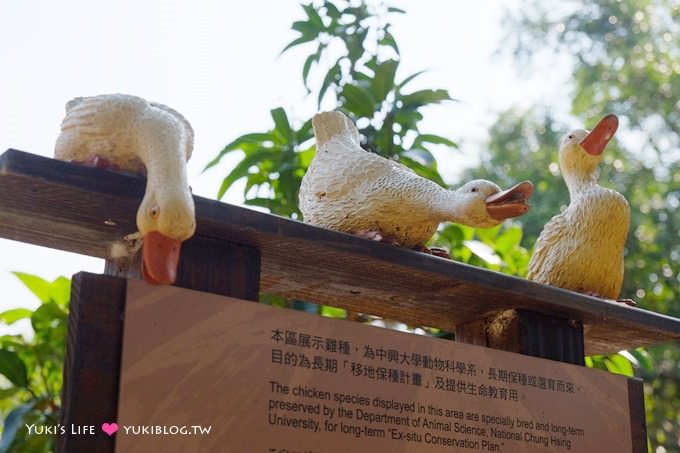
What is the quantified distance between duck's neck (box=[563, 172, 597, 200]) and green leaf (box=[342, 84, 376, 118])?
63 cm

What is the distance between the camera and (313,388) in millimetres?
1314

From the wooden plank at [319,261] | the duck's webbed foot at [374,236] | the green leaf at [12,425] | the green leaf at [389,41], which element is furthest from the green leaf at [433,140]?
the green leaf at [12,425]

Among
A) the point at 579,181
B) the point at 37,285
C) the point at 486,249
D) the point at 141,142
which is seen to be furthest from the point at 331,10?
the point at 141,142

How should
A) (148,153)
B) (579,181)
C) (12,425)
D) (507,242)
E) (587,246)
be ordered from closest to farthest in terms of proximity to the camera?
(148,153) < (12,425) < (587,246) < (579,181) < (507,242)

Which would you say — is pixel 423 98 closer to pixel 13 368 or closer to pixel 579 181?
pixel 579 181

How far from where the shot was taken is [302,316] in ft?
4.44

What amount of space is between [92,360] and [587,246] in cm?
118

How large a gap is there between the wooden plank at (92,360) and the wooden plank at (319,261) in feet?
0.45

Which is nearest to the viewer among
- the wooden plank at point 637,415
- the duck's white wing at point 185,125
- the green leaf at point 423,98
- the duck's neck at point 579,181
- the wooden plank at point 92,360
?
the wooden plank at point 92,360

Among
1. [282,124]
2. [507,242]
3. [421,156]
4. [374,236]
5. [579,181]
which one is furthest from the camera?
[507,242]

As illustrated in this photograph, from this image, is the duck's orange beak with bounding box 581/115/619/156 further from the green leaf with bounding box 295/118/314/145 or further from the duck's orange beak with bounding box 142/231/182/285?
the duck's orange beak with bounding box 142/231/182/285

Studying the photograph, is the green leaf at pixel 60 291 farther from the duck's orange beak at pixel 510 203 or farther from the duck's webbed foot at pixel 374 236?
the duck's orange beak at pixel 510 203

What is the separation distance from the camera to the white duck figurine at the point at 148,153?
45.2 inches

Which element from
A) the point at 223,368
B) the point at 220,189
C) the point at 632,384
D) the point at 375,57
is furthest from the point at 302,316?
the point at 375,57
